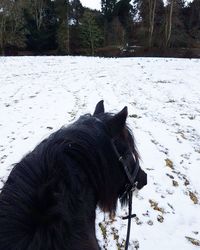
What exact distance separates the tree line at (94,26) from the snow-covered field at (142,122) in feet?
48.3

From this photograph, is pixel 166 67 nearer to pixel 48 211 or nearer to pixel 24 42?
pixel 48 211

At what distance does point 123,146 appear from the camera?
1.94 meters

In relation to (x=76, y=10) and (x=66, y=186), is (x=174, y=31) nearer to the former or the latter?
(x=76, y=10)

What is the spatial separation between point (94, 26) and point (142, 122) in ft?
87.8

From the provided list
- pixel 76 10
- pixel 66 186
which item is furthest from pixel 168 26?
pixel 66 186

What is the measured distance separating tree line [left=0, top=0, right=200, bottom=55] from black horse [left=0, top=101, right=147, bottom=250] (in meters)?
28.2

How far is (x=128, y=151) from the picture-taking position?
78.3 inches

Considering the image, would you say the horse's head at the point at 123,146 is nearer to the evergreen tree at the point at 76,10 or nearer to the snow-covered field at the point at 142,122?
the snow-covered field at the point at 142,122

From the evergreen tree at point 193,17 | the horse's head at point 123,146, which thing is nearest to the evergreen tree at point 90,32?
the evergreen tree at point 193,17

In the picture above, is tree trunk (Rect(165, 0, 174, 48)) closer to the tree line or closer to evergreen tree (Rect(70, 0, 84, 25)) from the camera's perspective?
the tree line

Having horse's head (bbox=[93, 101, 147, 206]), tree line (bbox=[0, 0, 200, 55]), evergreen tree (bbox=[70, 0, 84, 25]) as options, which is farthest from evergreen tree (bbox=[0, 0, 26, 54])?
horse's head (bbox=[93, 101, 147, 206])

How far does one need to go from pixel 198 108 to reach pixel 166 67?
30.9ft

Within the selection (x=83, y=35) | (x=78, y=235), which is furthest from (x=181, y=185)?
(x=83, y=35)

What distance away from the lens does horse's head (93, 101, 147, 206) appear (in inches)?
72.5
